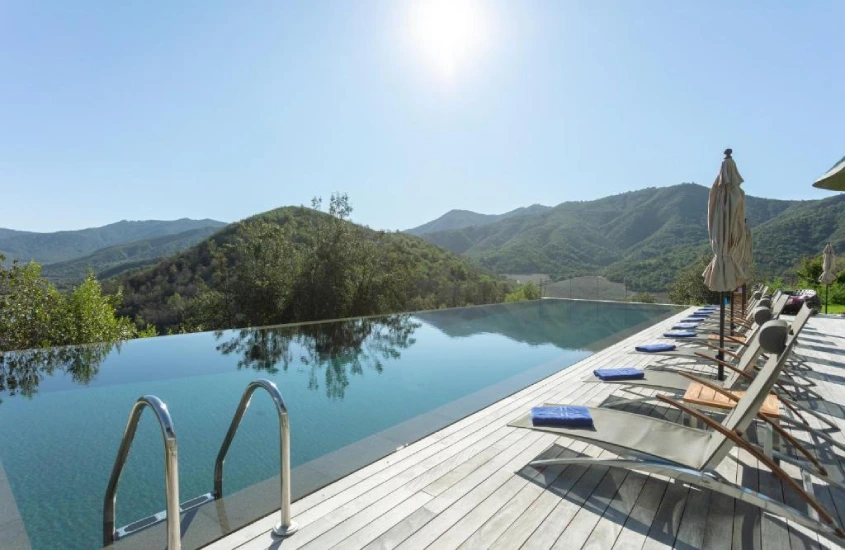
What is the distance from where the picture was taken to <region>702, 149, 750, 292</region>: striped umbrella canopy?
4211 millimetres

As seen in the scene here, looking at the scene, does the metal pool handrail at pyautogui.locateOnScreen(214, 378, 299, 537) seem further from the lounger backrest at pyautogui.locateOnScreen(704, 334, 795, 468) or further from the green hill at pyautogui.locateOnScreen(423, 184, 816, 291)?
the green hill at pyautogui.locateOnScreen(423, 184, 816, 291)

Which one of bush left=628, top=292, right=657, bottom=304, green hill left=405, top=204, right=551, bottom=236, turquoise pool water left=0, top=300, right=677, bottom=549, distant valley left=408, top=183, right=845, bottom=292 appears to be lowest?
turquoise pool water left=0, top=300, right=677, bottom=549

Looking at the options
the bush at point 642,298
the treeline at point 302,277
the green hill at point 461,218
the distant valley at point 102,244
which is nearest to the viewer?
the treeline at point 302,277

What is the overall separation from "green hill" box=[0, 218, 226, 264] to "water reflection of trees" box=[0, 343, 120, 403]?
36.7 m

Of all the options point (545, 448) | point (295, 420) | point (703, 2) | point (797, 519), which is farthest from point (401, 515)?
point (703, 2)

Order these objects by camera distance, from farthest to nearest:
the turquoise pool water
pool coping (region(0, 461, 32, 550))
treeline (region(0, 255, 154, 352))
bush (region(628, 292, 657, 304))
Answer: bush (region(628, 292, 657, 304)) → treeline (region(0, 255, 154, 352)) → the turquoise pool water → pool coping (region(0, 461, 32, 550))

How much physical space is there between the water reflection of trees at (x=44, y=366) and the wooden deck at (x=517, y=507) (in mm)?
5068

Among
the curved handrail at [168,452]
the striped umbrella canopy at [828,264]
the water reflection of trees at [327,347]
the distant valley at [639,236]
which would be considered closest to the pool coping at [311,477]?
the curved handrail at [168,452]

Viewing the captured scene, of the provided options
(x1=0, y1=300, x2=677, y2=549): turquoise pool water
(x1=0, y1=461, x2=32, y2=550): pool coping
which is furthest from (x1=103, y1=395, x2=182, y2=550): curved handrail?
(x1=0, y1=461, x2=32, y2=550): pool coping

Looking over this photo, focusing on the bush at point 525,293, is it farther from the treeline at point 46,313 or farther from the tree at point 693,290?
the treeline at point 46,313

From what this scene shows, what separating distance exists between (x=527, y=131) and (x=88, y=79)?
12.0 metres

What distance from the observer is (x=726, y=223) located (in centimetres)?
425

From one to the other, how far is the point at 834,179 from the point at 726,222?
3.02 ft

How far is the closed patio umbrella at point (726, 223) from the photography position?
→ 421 centimetres
